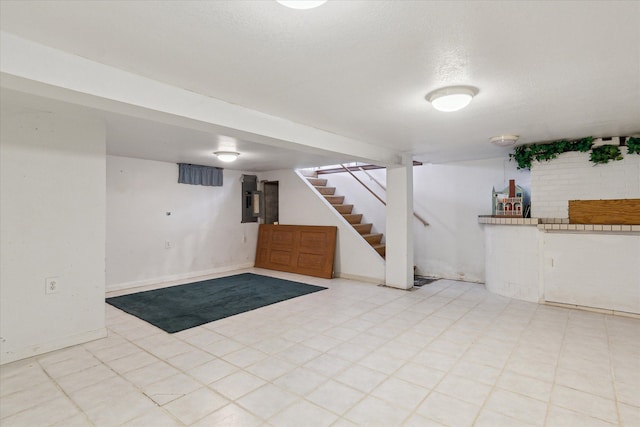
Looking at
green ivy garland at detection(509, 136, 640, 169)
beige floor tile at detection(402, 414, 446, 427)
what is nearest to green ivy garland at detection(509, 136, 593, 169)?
green ivy garland at detection(509, 136, 640, 169)

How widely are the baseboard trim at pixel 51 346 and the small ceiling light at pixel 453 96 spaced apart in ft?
12.4

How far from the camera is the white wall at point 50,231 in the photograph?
9.11 feet

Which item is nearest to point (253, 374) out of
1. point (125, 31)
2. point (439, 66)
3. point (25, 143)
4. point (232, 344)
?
point (232, 344)

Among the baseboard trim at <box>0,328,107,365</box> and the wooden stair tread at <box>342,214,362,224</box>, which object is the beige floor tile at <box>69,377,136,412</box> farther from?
the wooden stair tread at <box>342,214,362,224</box>

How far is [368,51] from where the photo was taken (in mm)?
1838

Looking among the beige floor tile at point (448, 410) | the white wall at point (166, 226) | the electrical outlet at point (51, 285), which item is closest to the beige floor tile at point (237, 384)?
the beige floor tile at point (448, 410)

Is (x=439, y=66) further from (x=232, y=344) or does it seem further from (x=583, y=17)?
(x=232, y=344)

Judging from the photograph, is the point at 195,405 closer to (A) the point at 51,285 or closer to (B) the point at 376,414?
(B) the point at 376,414

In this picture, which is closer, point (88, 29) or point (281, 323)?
point (88, 29)

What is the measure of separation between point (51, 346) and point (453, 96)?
4012 millimetres

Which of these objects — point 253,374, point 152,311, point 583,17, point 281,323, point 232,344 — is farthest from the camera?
point 152,311

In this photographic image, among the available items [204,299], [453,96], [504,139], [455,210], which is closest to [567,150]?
[504,139]

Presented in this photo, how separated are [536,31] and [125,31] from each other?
2054 millimetres

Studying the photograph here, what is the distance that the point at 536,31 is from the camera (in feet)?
5.37
